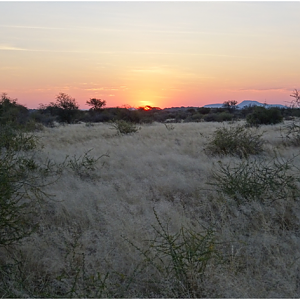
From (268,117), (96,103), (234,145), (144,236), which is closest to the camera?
(144,236)

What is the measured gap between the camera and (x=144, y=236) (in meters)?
3.88

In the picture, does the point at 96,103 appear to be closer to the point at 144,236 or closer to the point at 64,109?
the point at 64,109

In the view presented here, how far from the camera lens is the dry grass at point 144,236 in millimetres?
2938

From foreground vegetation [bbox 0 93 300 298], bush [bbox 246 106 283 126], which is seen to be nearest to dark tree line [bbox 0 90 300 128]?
bush [bbox 246 106 283 126]

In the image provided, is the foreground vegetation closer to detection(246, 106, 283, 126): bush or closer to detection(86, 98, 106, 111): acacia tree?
detection(246, 106, 283, 126): bush

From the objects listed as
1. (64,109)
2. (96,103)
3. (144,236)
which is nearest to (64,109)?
(64,109)

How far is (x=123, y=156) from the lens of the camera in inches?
Answer: 365

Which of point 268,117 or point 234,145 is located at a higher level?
point 268,117

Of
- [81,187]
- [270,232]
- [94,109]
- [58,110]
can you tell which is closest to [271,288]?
[270,232]

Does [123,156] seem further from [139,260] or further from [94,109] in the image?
[94,109]

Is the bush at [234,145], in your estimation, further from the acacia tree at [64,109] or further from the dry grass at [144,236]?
the acacia tree at [64,109]

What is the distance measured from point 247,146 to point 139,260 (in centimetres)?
681

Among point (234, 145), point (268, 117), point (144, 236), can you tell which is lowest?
point (144, 236)

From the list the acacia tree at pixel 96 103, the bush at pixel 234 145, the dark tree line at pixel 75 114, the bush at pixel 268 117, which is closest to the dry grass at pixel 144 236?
the bush at pixel 234 145
